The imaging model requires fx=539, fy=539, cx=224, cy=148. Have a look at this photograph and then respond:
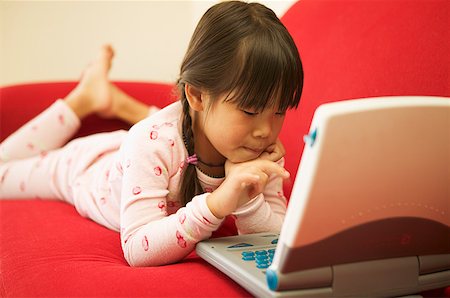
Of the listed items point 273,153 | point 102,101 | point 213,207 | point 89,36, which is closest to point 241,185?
point 213,207

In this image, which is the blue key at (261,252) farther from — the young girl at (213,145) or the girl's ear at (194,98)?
the girl's ear at (194,98)

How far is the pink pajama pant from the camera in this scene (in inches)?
45.8

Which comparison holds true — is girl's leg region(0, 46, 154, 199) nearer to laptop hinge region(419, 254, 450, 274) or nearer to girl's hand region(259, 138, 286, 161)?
girl's hand region(259, 138, 286, 161)

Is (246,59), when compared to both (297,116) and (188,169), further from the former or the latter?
(297,116)

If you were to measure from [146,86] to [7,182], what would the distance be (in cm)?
51

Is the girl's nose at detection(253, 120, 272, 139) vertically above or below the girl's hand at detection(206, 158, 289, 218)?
above

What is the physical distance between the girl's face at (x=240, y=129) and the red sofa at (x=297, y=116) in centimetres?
18

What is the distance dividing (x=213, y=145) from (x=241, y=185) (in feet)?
0.66

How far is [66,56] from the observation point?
85.7 inches

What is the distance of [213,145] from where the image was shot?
0.90 metres

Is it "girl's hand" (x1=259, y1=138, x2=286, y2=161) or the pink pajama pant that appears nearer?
"girl's hand" (x1=259, y1=138, x2=286, y2=161)

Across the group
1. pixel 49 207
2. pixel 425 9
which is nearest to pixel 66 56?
pixel 49 207

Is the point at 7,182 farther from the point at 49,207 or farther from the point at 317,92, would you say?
the point at 317,92

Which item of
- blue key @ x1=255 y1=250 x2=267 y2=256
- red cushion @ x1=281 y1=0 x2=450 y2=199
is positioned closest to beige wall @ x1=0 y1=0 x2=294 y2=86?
red cushion @ x1=281 y1=0 x2=450 y2=199
